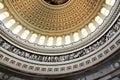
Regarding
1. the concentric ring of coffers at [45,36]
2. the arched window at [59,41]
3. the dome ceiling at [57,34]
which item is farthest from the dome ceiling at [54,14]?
the arched window at [59,41]

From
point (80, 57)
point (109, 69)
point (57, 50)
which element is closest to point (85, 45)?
point (80, 57)

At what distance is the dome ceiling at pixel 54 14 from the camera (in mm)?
18297

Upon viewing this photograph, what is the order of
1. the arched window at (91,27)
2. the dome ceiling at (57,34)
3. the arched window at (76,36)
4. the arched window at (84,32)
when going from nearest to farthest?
the dome ceiling at (57,34) < the arched window at (91,27) < the arched window at (84,32) < the arched window at (76,36)

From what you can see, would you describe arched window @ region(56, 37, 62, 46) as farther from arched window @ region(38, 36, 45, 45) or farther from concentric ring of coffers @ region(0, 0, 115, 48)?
arched window @ region(38, 36, 45, 45)

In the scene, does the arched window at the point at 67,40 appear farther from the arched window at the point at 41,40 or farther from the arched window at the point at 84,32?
the arched window at the point at 41,40

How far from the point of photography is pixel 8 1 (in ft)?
58.7

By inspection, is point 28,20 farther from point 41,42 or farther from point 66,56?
point 66,56

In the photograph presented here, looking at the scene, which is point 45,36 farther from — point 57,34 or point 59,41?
point 59,41

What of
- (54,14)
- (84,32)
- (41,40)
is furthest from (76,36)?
(54,14)

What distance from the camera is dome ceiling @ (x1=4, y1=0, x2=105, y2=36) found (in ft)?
60.0

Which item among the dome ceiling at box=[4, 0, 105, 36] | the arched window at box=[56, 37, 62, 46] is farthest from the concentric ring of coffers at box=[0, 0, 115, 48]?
the dome ceiling at box=[4, 0, 105, 36]

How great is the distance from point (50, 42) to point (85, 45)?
4.31m

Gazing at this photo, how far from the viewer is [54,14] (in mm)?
19797

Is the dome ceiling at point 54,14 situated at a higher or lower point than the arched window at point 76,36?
higher
